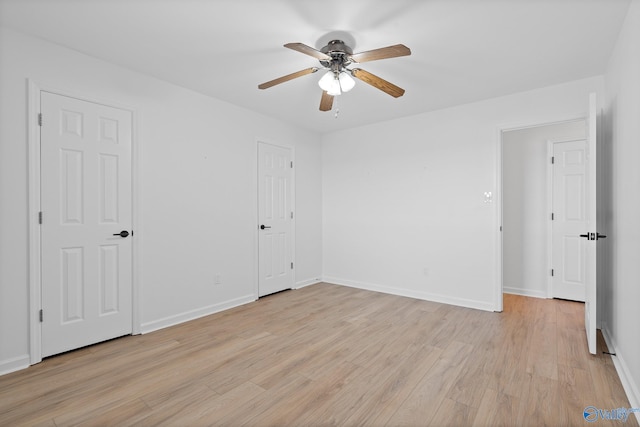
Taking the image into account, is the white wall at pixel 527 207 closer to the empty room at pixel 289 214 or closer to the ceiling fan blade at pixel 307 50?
the empty room at pixel 289 214

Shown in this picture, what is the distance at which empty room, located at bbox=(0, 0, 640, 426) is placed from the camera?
81.8 inches

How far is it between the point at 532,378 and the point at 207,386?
2293 millimetres

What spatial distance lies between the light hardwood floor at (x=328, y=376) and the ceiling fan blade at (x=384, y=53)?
2.27 m

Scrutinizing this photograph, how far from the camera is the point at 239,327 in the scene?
3.28 meters

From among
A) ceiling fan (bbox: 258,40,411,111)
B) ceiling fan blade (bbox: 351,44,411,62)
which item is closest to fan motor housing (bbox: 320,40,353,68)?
ceiling fan (bbox: 258,40,411,111)

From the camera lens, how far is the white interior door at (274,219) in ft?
14.4

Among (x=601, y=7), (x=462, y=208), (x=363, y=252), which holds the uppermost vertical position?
(x=601, y=7)

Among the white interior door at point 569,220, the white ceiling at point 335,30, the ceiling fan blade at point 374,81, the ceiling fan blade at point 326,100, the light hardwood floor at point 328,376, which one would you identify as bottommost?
the light hardwood floor at point 328,376

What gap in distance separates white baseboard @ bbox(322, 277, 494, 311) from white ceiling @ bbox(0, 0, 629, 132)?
2.54m

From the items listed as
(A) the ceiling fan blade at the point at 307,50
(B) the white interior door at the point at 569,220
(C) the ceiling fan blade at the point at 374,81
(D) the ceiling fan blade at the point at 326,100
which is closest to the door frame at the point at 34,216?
(A) the ceiling fan blade at the point at 307,50

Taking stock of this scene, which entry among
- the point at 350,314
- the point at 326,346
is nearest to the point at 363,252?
the point at 350,314

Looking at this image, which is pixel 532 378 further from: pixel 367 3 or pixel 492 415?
pixel 367 3

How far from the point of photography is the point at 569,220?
4234mm

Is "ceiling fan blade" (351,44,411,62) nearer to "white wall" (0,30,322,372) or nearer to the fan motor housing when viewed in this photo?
the fan motor housing
